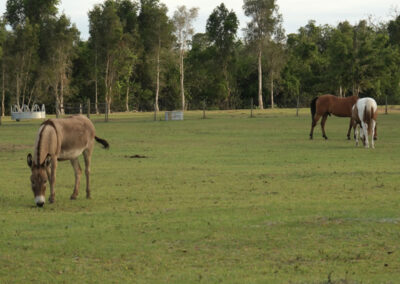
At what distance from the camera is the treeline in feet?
254

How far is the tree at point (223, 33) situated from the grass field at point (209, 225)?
71676 millimetres

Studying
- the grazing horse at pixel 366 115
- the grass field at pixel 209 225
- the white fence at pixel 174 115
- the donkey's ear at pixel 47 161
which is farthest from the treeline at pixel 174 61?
the donkey's ear at pixel 47 161

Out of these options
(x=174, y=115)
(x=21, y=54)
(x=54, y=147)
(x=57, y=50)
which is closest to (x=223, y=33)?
(x=57, y=50)

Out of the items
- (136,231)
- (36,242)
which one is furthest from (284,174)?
(36,242)

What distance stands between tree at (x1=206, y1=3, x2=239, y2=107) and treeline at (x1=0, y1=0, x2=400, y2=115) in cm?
14

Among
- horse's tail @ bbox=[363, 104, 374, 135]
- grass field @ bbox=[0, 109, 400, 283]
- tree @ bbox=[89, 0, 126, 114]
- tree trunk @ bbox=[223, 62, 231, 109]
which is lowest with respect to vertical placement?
grass field @ bbox=[0, 109, 400, 283]

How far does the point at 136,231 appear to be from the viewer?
922 cm

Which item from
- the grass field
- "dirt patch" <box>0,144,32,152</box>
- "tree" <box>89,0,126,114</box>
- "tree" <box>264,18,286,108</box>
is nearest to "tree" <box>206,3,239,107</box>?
"tree" <box>264,18,286,108</box>

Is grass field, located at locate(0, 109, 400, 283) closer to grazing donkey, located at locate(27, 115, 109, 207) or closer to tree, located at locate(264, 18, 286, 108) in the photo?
grazing donkey, located at locate(27, 115, 109, 207)

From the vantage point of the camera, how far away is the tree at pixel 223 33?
88.9 meters

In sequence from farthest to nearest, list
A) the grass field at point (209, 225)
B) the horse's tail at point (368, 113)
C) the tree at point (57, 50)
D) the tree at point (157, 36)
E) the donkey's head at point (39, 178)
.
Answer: the tree at point (157, 36), the tree at point (57, 50), the horse's tail at point (368, 113), the donkey's head at point (39, 178), the grass field at point (209, 225)

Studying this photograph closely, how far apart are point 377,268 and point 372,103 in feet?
59.8

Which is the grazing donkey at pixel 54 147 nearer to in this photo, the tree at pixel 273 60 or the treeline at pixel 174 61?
the treeline at pixel 174 61

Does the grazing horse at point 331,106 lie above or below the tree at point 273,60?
below
